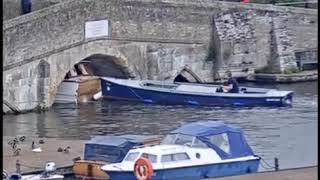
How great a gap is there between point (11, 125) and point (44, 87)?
9.62 ft

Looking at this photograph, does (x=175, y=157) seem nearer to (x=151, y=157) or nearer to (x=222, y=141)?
(x=151, y=157)

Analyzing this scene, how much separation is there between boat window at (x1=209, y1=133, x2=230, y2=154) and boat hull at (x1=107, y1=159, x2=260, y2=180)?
11.4 inches

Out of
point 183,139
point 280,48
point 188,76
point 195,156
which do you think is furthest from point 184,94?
point 195,156

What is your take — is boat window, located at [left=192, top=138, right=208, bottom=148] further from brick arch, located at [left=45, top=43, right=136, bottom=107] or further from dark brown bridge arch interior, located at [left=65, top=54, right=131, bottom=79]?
dark brown bridge arch interior, located at [left=65, top=54, right=131, bottom=79]

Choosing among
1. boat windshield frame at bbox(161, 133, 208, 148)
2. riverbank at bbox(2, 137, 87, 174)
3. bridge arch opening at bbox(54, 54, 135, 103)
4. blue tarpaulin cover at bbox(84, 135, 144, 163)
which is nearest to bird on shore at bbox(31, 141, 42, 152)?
riverbank at bbox(2, 137, 87, 174)

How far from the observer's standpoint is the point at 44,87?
25.6m

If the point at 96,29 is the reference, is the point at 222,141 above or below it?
below

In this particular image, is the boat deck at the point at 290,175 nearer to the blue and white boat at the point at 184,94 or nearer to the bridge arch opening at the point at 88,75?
the blue and white boat at the point at 184,94

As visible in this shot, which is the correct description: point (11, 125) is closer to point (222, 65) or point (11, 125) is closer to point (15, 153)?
point (15, 153)

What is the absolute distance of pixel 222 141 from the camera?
599 inches

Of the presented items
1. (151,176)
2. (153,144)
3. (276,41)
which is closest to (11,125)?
(153,144)

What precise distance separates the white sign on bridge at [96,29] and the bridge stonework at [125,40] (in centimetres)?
12

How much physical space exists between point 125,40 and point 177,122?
19.2 feet

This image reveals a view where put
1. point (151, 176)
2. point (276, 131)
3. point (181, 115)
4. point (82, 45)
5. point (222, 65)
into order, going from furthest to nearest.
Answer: point (222, 65)
point (82, 45)
point (181, 115)
point (276, 131)
point (151, 176)
